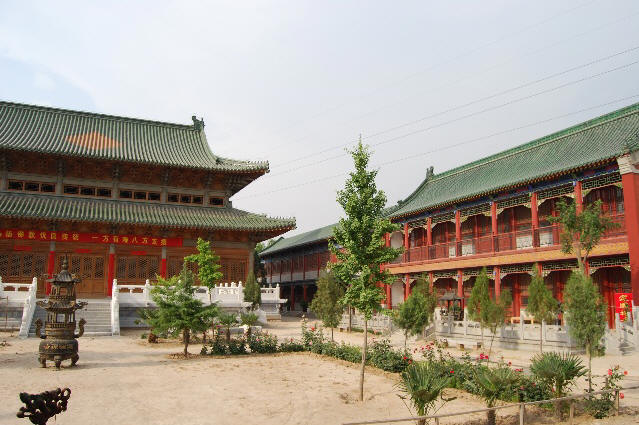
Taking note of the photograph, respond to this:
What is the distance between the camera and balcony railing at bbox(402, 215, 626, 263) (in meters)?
22.3

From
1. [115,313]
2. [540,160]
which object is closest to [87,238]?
[115,313]

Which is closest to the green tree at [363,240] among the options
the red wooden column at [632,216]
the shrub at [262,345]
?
the shrub at [262,345]

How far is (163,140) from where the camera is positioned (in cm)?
3316

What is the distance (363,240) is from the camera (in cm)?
1142

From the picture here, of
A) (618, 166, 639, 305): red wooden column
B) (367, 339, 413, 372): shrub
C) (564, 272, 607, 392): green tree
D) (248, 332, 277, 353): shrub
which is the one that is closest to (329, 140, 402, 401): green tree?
(367, 339, 413, 372): shrub

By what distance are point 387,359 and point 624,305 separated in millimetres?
11011

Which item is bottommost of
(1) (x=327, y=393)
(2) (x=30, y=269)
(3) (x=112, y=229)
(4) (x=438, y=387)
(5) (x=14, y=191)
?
(1) (x=327, y=393)

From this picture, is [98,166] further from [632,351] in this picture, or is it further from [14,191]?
[632,351]

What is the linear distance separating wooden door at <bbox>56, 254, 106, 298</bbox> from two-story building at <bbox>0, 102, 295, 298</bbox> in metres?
0.05

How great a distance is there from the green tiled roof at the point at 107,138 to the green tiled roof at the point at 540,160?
11.1 m

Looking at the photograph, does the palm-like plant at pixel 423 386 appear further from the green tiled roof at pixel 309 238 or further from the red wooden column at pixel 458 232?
the green tiled roof at pixel 309 238

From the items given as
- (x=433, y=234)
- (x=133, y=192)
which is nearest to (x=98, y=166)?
(x=133, y=192)

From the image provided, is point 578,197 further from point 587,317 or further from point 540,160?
point 587,317

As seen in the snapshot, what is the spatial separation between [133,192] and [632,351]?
81.3 feet
